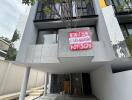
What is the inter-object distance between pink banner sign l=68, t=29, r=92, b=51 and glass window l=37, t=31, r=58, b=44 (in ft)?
6.04

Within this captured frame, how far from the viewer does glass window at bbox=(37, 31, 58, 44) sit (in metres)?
6.90

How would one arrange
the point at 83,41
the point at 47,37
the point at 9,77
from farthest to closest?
the point at 9,77 → the point at 47,37 → the point at 83,41

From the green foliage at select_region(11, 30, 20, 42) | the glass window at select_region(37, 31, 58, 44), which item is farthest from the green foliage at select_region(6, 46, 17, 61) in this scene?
the glass window at select_region(37, 31, 58, 44)

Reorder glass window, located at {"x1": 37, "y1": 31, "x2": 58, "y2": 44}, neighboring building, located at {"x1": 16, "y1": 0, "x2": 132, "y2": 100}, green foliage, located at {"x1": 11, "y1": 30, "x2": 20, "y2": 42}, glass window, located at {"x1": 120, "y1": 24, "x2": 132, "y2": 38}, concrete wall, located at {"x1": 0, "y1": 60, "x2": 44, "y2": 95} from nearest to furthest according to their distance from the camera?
neighboring building, located at {"x1": 16, "y1": 0, "x2": 132, "y2": 100} → green foliage, located at {"x1": 11, "y1": 30, "x2": 20, "y2": 42} → glass window, located at {"x1": 120, "y1": 24, "x2": 132, "y2": 38} → glass window, located at {"x1": 37, "y1": 31, "x2": 58, "y2": 44} → concrete wall, located at {"x1": 0, "y1": 60, "x2": 44, "y2": 95}

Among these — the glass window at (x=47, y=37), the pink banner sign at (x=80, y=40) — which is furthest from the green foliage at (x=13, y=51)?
the pink banner sign at (x=80, y=40)

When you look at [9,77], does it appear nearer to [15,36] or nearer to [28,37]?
[15,36]

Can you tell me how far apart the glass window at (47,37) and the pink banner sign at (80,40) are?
1840 millimetres

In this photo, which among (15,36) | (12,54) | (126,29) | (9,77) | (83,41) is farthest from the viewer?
(9,77)

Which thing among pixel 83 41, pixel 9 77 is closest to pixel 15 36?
pixel 83 41

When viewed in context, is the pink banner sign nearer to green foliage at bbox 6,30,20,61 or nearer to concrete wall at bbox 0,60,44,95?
green foliage at bbox 6,30,20,61

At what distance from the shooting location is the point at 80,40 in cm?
518

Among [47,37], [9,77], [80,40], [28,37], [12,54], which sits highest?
[47,37]

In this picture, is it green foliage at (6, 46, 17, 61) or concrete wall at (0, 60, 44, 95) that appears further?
concrete wall at (0, 60, 44, 95)

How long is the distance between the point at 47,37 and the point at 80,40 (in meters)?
2.59
